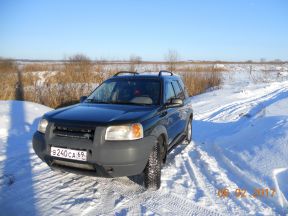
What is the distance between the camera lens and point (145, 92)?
5.20 metres

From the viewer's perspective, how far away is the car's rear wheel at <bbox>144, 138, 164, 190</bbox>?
4258 millimetres

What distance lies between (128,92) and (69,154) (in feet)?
5.94

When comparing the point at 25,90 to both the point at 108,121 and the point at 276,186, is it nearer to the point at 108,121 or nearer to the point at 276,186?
the point at 108,121

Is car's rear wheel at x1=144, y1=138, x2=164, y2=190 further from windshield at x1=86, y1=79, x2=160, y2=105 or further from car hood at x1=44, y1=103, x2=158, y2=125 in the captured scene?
windshield at x1=86, y1=79, x2=160, y2=105

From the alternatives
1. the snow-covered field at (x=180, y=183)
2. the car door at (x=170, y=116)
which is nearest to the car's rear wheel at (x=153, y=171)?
the snow-covered field at (x=180, y=183)

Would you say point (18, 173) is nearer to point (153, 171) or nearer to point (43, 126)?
point (43, 126)

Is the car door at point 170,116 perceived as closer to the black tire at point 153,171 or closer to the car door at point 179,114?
the car door at point 179,114

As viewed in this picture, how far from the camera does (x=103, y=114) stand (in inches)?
164

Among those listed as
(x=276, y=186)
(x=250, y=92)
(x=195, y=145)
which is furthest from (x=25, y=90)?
(x=250, y=92)

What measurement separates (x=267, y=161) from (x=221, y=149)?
4.83 feet

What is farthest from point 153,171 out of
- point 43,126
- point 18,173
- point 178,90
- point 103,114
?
point 178,90

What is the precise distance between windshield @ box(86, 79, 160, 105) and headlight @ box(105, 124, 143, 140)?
1057 millimetres
